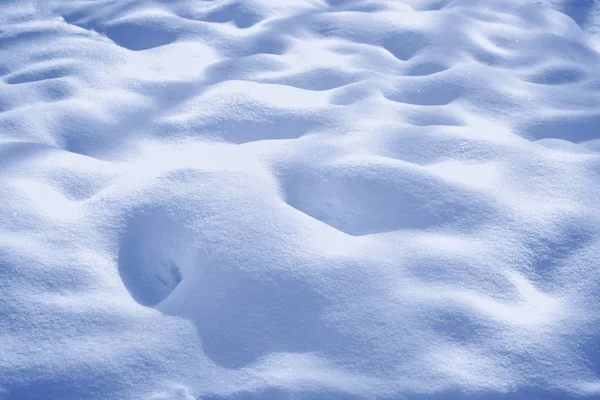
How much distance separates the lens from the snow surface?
4.38ft

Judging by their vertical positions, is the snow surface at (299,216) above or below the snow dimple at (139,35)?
below

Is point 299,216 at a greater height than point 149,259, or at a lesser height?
greater

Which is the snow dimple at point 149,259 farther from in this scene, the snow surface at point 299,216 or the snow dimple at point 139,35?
the snow dimple at point 139,35

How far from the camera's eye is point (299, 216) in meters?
1.67

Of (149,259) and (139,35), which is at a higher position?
(139,35)

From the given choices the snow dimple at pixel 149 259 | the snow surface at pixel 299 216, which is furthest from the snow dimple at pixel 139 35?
the snow dimple at pixel 149 259

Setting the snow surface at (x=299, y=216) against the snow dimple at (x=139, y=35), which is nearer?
the snow surface at (x=299, y=216)

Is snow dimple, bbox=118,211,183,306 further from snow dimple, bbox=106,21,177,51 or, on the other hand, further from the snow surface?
snow dimple, bbox=106,21,177,51

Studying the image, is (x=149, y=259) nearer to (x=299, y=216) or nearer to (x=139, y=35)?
(x=299, y=216)

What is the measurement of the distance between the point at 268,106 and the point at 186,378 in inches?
43.6

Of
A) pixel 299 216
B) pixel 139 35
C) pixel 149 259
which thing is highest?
pixel 139 35

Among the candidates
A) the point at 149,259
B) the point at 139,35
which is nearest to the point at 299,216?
the point at 149,259

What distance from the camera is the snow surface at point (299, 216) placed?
1336 millimetres

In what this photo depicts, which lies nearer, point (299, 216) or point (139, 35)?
point (299, 216)
